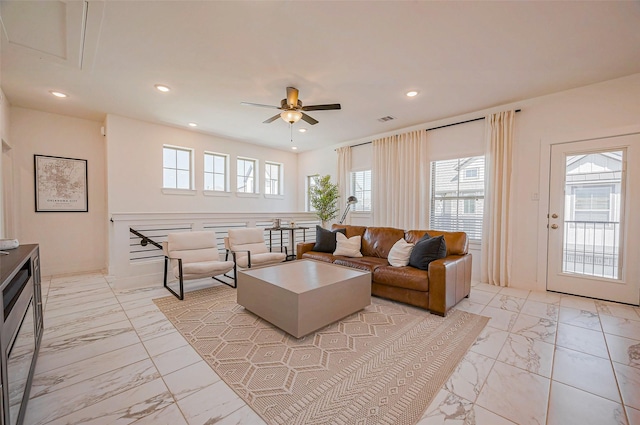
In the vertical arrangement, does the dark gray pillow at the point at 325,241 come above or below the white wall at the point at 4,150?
below

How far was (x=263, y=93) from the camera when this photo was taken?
3529mm

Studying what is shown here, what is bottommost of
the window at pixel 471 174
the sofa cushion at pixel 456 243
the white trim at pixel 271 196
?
the sofa cushion at pixel 456 243

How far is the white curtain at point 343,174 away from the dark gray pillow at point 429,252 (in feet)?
9.99

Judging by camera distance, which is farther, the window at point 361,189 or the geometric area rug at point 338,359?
the window at point 361,189

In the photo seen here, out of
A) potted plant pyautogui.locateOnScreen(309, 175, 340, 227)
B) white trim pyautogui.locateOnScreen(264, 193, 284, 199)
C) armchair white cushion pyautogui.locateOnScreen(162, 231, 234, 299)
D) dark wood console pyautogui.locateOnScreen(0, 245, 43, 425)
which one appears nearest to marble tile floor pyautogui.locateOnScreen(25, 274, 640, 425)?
dark wood console pyautogui.locateOnScreen(0, 245, 43, 425)

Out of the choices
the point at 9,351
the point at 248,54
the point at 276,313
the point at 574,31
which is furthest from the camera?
the point at 248,54

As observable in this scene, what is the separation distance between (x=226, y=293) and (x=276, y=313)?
1.42 metres

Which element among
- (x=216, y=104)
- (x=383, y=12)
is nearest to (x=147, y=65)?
(x=216, y=104)

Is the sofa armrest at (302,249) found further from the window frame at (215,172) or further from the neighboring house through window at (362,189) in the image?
the window frame at (215,172)

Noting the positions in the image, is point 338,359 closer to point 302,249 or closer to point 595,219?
point 302,249

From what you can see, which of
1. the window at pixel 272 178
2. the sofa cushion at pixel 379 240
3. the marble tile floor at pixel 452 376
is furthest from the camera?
the window at pixel 272 178

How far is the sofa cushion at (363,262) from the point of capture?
3.41 m

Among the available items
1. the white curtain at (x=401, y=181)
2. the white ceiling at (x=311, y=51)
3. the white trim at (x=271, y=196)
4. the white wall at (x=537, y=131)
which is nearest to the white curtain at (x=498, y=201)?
the white wall at (x=537, y=131)

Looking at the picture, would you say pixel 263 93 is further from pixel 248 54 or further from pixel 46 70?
pixel 46 70
